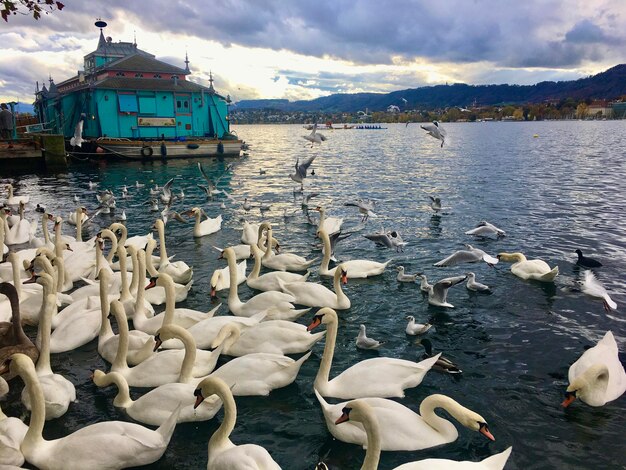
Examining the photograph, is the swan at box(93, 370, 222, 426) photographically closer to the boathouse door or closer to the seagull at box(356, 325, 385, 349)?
the seagull at box(356, 325, 385, 349)

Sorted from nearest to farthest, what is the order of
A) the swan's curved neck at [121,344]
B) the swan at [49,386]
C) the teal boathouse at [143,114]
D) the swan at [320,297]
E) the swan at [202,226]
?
the swan at [49,386], the swan's curved neck at [121,344], the swan at [320,297], the swan at [202,226], the teal boathouse at [143,114]

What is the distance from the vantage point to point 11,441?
20.1 feet

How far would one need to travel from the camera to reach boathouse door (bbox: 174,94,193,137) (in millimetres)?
53666

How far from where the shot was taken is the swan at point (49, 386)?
280 inches

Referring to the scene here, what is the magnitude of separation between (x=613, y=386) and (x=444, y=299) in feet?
13.6

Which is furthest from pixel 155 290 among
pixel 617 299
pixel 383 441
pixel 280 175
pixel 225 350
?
pixel 280 175

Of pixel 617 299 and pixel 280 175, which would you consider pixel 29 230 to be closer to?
pixel 617 299

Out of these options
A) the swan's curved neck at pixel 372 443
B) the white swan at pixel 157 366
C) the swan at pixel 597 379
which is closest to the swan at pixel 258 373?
the white swan at pixel 157 366

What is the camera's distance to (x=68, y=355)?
920 centimetres

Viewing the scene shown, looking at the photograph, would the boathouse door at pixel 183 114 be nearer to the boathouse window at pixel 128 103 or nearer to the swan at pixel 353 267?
the boathouse window at pixel 128 103

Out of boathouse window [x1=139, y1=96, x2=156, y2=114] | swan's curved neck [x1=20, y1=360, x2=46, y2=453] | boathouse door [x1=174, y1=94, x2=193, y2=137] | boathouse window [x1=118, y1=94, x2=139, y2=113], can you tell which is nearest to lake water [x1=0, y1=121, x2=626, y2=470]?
swan's curved neck [x1=20, y1=360, x2=46, y2=453]

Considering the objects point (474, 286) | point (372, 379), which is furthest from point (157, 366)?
point (474, 286)

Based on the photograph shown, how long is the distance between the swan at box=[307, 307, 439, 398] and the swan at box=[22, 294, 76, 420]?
370 centimetres

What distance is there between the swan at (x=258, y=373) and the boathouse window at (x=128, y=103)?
48.3 meters
